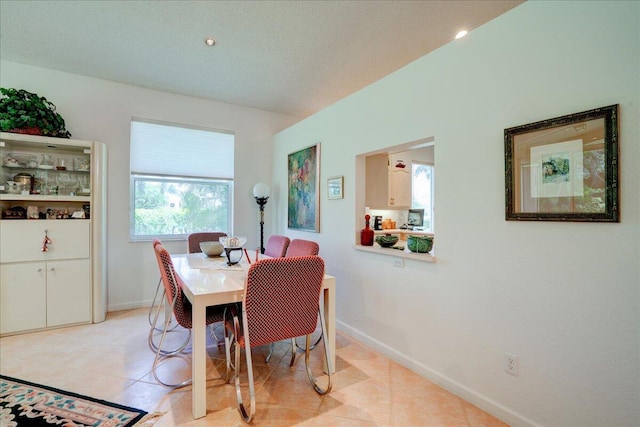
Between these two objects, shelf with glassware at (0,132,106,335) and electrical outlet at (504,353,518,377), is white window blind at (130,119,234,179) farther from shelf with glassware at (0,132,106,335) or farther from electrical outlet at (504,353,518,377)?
electrical outlet at (504,353,518,377)

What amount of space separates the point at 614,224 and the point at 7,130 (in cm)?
486

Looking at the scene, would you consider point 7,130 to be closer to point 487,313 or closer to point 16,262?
point 16,262

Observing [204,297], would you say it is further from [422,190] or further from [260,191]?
[422,190]

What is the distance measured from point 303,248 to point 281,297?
3.17 ft

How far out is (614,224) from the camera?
1.33m

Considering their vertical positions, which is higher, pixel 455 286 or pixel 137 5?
pixel 137 5

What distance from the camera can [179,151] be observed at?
4.07 metres

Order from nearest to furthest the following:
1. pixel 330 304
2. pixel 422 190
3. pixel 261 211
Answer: pixel 330 304 → pixel 261 211 → pixel 422 190

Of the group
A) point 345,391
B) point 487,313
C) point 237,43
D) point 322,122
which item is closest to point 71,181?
point 237,43

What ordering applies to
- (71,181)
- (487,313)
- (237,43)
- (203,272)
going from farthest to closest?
(71,181) → (237,43) → (203,272) → (487,313)

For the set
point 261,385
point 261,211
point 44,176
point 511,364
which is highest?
point 44,176

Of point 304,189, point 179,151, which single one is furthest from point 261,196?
point 179,151

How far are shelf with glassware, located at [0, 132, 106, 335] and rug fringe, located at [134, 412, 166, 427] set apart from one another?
6.82 ft

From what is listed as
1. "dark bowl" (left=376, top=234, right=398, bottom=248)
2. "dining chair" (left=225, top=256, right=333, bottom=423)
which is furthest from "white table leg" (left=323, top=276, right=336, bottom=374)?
"dark bowl" (left=376, top=234, right=398, bottom=248)
